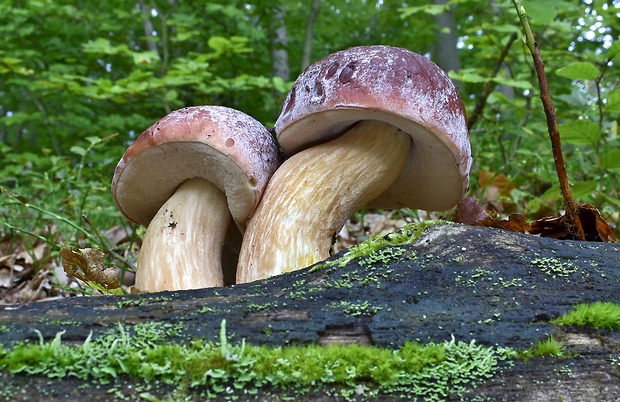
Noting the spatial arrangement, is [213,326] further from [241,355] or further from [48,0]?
[48,0]

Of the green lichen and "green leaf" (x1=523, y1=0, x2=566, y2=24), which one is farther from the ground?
"green leaf" (x1=523, y1=0, x2=566, y2=24)

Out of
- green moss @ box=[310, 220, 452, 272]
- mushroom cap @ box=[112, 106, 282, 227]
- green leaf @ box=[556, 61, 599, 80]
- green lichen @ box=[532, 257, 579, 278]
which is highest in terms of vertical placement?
green leaf @ box=[556, 61, 599, 80]

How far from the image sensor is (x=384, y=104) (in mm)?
1658

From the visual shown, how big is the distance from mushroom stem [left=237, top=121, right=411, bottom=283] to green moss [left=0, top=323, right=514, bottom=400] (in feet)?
2.63

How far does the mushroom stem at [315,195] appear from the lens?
1.79 m

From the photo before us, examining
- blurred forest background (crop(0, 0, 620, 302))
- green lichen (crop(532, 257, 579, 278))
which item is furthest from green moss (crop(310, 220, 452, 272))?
blurred forest background (crop(0, 0, 620, 302))

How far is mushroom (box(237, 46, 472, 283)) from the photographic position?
1.70m

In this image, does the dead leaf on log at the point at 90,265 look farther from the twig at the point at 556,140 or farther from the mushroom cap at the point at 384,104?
the twig at the point at 556,140

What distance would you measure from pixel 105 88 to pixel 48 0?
2.06 m

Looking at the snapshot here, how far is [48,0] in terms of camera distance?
5.87 metres

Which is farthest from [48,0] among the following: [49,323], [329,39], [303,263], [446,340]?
[446,340]

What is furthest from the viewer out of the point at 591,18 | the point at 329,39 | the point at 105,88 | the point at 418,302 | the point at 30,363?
the point at 329,39

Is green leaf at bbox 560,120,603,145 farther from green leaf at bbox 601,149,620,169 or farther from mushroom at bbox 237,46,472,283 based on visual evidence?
mushroom at bbox 237,46,472,283

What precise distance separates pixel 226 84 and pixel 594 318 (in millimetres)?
4431
